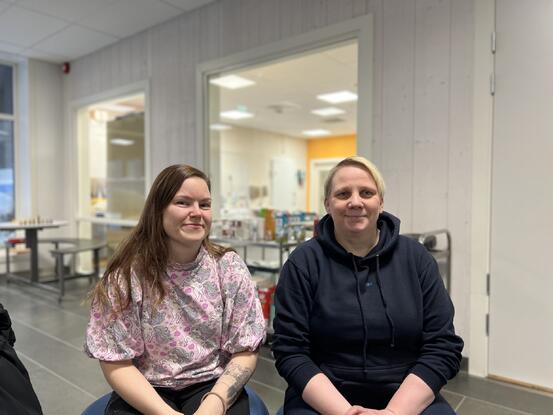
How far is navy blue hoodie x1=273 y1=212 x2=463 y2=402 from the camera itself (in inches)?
49.8

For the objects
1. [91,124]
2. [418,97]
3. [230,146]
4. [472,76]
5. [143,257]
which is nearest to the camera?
[143,257]

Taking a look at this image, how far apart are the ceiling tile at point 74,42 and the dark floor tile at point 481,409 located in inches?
176

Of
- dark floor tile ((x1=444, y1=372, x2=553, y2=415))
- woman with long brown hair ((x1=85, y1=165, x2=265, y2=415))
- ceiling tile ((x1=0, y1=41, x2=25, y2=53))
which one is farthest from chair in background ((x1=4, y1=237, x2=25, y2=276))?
dark floor tile ((x1=444, y1=372, x2=553, y2=415))

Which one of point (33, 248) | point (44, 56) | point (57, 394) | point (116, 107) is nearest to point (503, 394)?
point (57, 394)

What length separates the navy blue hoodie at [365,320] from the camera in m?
1.27

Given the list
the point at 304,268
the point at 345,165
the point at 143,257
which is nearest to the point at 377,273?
the point at 304,268

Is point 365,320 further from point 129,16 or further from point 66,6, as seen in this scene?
point 66,6

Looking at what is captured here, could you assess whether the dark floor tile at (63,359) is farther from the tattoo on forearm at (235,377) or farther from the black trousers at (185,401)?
the tattoo on forearm at (235,377)

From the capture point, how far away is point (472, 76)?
2406 mm

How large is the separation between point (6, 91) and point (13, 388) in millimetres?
5485

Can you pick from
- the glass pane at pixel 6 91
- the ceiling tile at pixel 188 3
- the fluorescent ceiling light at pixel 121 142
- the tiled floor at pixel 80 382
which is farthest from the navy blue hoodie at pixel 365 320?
the glass pane at pixel 6 91

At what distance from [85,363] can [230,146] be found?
6.61 m

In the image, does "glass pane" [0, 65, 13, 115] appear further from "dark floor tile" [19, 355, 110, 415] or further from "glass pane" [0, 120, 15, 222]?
"dark floor tile" [19, 355, 110, 415]

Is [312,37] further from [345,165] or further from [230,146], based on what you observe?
[230,146]
